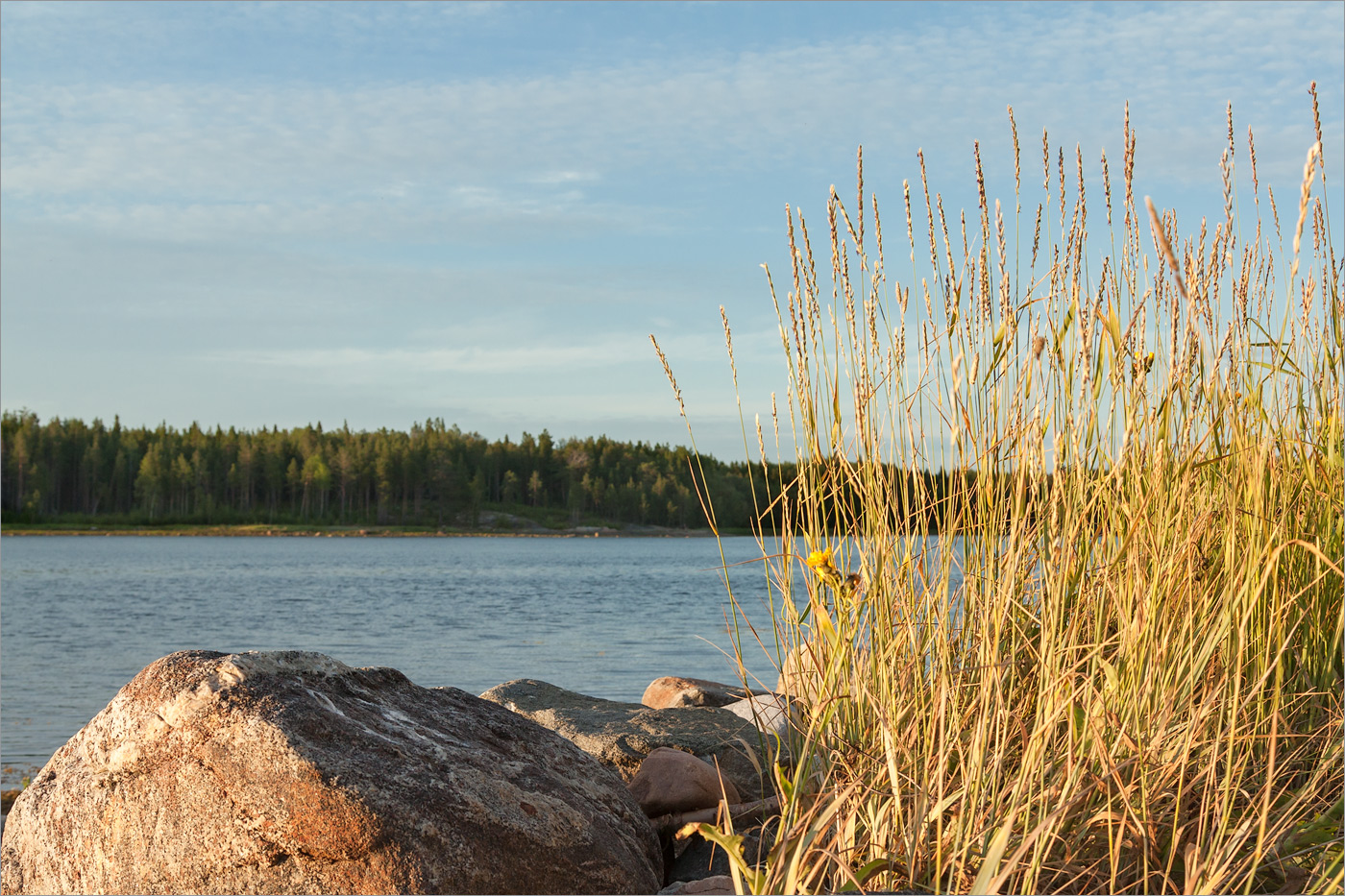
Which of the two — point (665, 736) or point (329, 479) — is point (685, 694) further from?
point (329, 479)

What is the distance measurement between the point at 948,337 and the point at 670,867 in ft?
7.46

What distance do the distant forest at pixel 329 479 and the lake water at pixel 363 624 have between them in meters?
42.9

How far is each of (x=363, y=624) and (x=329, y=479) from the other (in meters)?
68.8

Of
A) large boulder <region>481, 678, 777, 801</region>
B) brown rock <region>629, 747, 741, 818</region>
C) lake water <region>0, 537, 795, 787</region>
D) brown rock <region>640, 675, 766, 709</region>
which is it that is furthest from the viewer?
lake water <region>0, 537, 795, 787</region>

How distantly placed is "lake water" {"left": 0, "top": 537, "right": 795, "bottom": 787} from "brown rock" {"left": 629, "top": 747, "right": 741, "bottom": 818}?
858mm

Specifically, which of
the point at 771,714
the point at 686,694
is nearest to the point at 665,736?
the point at 771,714

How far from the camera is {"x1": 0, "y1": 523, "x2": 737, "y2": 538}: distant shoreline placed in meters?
76.8

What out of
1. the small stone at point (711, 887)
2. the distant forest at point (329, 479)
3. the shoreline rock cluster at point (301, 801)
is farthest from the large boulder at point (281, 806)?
the distant forest at point (329, 479)

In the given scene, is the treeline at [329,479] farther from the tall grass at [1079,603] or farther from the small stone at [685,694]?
the tall grass at [1079,603]

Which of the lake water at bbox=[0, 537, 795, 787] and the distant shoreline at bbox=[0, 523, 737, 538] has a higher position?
the lake water at bbox=[0, 537, 795, 787]

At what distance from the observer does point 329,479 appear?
274 feet

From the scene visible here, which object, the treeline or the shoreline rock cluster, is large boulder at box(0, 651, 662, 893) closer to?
the shoreline rock cluster

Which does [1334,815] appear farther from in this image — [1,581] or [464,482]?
[464,482]

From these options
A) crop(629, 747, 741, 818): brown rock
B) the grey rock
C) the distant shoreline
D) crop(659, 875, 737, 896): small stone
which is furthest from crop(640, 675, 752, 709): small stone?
the distant shoreline
